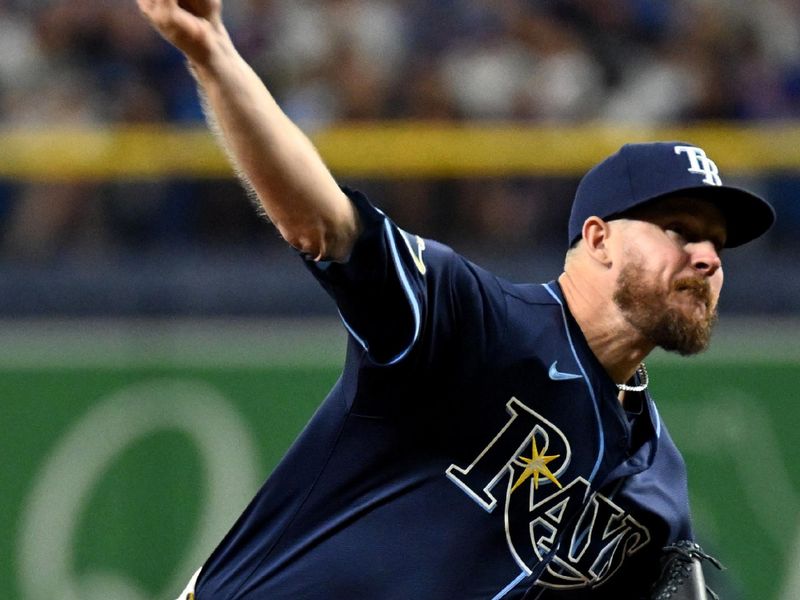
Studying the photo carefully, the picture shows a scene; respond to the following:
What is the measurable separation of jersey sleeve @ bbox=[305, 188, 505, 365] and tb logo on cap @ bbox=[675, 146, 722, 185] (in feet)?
1.92

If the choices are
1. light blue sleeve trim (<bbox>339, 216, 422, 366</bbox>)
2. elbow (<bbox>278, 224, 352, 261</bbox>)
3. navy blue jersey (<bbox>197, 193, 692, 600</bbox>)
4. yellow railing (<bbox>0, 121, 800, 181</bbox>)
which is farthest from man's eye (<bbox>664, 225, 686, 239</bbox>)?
yellow railing (<bbox>0, 121, 800, 181</bbox>)

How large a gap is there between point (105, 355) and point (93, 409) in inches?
11.1

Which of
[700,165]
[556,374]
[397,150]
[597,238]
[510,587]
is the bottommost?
[397,150]

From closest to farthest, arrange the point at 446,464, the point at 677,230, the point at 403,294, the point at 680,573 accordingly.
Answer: the point at 403,294 < the point at 446,464 < the point at 677,230 < the point at 680,573

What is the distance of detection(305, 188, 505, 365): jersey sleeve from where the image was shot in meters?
2.98

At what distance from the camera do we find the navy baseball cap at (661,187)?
3.58 m

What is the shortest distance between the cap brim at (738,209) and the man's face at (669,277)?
60mm

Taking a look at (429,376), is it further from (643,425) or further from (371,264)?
(643,425)

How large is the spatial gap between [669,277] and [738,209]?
0.87 ft

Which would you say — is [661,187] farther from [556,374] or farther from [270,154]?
[270,154]

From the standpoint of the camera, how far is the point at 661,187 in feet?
11.8

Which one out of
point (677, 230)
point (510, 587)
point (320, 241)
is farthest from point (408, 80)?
point (320, 241)

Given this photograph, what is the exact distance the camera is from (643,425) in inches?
152

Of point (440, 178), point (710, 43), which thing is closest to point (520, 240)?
point (440, 178)
